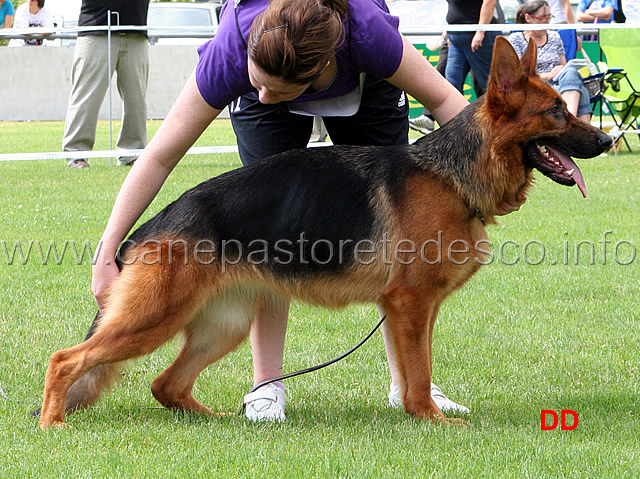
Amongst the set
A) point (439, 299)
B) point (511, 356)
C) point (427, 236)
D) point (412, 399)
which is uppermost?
point (427, 236)

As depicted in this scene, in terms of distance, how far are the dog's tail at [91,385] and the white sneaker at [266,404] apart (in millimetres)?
614

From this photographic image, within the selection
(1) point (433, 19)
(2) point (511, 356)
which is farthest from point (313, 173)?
(1) point (433, 19)

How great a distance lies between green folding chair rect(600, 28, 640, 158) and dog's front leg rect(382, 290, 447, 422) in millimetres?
8986

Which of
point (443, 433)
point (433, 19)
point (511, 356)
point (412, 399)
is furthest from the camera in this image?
point (433, 19)

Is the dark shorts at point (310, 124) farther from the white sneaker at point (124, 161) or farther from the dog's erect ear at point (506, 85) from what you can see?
the white sneaker at point (124, 161)

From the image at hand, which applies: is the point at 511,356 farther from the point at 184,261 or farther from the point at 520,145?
the point at 184,261

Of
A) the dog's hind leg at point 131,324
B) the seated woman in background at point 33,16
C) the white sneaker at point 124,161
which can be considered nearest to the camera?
the dog's hind leg at point 131,324

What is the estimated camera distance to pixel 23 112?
2042 centimetres

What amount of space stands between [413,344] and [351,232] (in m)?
0.56

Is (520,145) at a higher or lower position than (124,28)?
higher

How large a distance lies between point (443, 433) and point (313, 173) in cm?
125

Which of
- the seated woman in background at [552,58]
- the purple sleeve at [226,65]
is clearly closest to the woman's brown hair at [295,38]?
the purple sleeve at [226,65]

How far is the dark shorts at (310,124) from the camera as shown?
12.6 ft

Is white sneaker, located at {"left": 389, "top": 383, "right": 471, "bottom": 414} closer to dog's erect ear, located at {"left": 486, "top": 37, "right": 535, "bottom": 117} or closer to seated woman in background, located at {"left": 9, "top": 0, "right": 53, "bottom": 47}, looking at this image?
dog's erect ear, located at {"left": 486, "top": 37, "right": 535, "bottom": 117}
